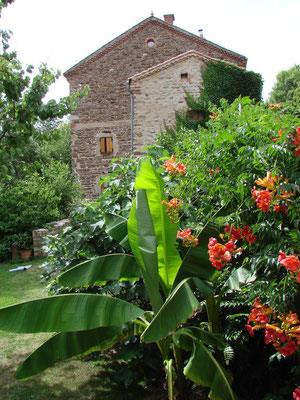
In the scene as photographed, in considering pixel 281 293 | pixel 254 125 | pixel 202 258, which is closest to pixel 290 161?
pixel 254 125

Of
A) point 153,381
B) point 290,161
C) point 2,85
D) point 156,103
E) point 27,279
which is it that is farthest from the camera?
point 156,103

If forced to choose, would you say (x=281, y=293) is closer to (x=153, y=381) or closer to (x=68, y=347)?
(x=68, y=347)

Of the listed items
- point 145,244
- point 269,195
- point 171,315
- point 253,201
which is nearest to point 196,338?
point 171,315

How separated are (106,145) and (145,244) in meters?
17.7

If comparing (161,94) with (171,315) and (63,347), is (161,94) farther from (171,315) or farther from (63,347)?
(171,315)

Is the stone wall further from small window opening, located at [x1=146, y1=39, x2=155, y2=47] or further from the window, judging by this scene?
small window opening, located at [x1=146, y1=39, x2=155, y2=47]

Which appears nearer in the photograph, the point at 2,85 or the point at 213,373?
the point at 213,373

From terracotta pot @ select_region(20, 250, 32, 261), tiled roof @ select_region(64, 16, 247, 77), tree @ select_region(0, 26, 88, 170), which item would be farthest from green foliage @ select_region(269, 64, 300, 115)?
tree @ select_region(0, 26, 88, 170)

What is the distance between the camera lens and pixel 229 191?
2.68 m

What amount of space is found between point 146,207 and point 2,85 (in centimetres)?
294

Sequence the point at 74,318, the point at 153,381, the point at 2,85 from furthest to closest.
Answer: the point at 2,85
the point at 153,381
the point at 74,318

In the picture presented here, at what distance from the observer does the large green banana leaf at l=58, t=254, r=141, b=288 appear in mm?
3684

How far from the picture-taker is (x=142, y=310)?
3.32 m

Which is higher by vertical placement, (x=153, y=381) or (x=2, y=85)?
(x=2, y=85)
